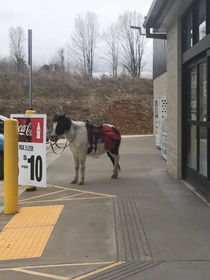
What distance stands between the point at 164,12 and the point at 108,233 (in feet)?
17.3

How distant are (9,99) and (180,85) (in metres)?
30.1

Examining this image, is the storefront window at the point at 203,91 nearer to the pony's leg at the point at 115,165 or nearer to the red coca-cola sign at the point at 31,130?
the pony's leg at the point at 115,165

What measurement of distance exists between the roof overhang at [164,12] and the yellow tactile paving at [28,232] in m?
4.73

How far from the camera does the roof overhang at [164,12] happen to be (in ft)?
23.5

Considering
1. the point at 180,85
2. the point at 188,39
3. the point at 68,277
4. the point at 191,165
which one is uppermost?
the point at 188,39

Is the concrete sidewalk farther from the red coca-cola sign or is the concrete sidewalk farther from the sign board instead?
the red coca-cola sign

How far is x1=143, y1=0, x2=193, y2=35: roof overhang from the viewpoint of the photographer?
7148 mm

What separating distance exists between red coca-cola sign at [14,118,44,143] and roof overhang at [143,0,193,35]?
357 centimetres

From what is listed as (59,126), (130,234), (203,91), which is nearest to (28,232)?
(130,234)

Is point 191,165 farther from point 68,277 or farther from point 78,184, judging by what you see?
point 68,277

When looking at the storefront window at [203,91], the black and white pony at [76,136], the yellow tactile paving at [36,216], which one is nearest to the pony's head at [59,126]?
the black and white pony at [76,136]

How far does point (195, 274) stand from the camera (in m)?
3.61

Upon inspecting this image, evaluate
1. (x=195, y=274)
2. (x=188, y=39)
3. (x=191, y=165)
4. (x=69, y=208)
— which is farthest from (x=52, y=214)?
(x=188, y=39)

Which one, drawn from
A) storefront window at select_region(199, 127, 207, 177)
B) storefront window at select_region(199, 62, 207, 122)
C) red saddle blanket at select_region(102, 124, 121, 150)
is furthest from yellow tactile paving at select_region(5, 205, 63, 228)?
storefront window at select_region(199, 62, 207, 122)
